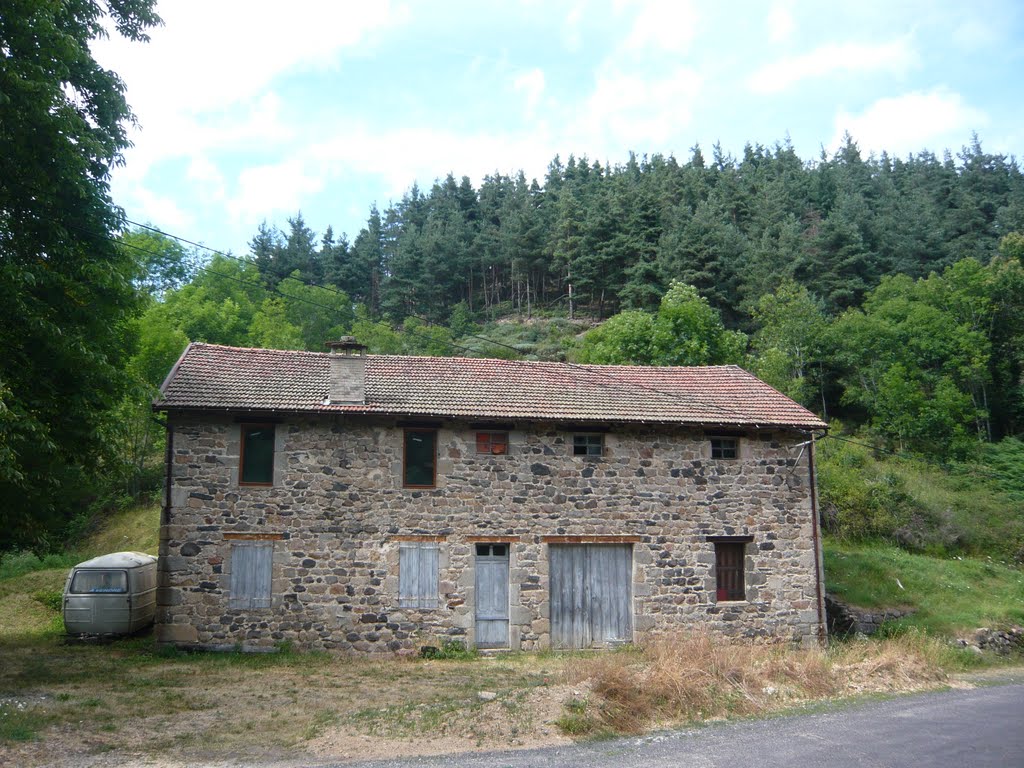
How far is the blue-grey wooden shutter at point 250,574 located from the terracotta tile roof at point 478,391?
9.00 ft

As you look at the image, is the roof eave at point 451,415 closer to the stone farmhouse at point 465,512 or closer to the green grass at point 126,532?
the stone farmhouse at point 465,512

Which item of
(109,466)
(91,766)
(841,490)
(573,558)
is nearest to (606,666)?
(573,558)

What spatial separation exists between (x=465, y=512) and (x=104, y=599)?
7821 mm

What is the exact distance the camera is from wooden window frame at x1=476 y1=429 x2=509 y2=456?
53.1ft

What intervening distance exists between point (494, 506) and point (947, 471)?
75.0 ft

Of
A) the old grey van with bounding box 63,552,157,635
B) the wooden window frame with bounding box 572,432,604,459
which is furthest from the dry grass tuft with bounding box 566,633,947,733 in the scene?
the old grey van with bounding box 63,552,157,635

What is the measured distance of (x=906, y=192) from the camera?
60125 millimetres

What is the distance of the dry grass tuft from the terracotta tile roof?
5.10 metres

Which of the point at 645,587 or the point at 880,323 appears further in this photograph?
the point at 880,323

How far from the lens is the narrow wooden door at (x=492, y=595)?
15625 millimetres

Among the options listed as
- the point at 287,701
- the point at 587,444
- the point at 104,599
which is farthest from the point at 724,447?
the point at 104,599

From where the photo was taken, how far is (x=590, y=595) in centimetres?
1612

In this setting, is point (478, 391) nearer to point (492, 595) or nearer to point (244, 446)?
point (492, 595)

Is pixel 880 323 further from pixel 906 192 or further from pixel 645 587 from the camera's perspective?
pixel 906 192
